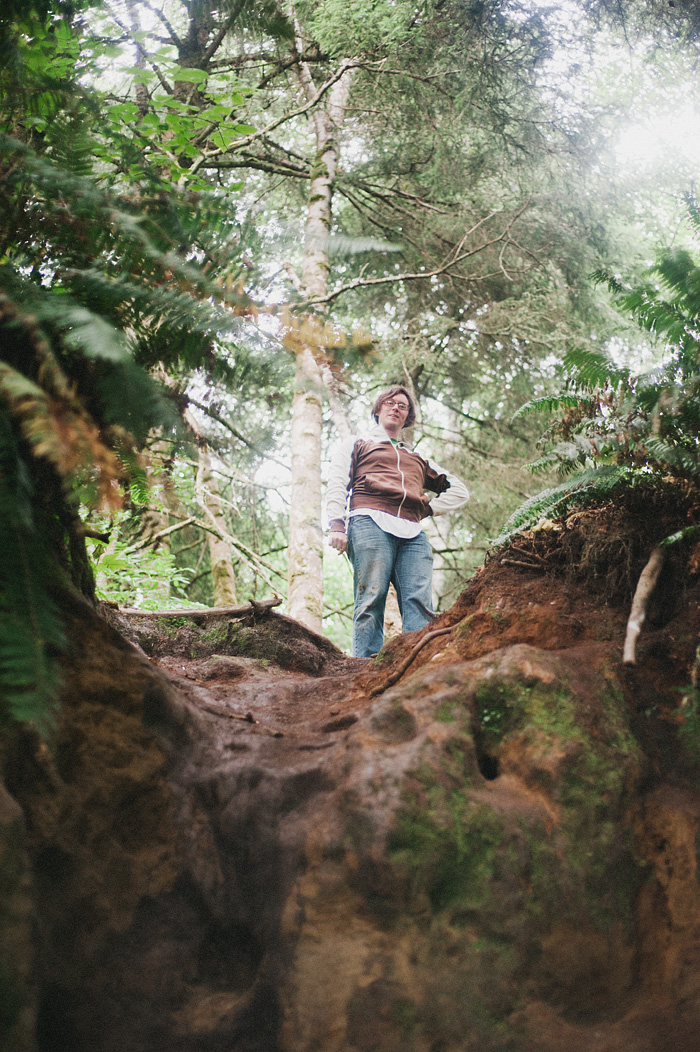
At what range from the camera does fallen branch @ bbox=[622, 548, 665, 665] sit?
2186 mm

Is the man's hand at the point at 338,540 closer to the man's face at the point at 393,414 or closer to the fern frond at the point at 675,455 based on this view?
the man's face at the point at 393,414

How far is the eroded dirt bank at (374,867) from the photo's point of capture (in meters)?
1.83

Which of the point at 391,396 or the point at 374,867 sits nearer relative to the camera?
the point at 374,867

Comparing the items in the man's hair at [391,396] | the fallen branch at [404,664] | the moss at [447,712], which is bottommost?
the moss at [447,712]

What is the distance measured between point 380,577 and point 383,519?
1.51 ft

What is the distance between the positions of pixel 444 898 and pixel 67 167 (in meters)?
2.57

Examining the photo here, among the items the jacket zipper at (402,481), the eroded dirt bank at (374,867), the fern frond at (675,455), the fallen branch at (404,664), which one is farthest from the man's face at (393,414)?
the eroded dirt bank at (374,867)

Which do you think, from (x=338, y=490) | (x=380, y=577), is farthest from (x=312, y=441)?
(x=380, y=577)

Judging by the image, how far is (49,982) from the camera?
178 cm

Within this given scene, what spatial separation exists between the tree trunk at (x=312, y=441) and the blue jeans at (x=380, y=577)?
1.98 meters

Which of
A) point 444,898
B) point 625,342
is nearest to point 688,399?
point 444,898

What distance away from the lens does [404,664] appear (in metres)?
3.01

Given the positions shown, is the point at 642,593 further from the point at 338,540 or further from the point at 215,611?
the point at 338,540

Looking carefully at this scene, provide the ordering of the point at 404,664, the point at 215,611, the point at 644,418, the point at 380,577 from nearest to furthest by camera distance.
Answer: the point at 644,418 < the point at 404,664 < the point at 215,611 < the point at 380,577
